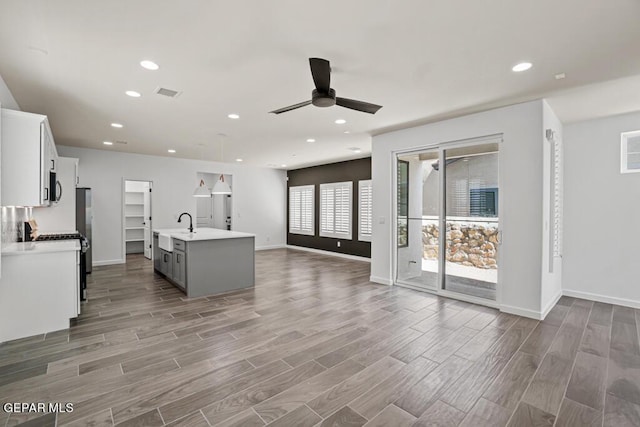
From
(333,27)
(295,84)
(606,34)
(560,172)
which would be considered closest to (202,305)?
(295,84)

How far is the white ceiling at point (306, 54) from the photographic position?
2.06m

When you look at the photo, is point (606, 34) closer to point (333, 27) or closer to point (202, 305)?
point (333, 27)

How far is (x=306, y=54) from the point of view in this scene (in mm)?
2635

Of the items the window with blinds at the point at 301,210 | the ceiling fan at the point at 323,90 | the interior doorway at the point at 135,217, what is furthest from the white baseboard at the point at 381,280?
the interior doorway at the point at 135,217

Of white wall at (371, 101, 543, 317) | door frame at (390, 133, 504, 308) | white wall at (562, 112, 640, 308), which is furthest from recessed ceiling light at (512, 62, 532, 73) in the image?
white wall at (562, 112, 640, 308)

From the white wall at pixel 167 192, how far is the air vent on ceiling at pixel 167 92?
482cm

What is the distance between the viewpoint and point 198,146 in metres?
6.63

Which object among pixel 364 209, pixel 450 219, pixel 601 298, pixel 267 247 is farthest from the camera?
pixel 267 247

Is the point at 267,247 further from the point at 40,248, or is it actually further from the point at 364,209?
the point at 40,248

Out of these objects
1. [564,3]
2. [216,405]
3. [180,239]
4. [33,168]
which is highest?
[564,3]

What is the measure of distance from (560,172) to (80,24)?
6.00 m

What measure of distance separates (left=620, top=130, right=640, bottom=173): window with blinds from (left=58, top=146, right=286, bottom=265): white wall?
827 cm

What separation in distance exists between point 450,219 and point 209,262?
384 cm

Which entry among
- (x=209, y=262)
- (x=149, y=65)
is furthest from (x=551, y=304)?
(x=149, y=65)
